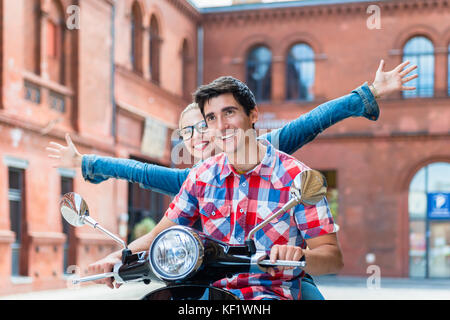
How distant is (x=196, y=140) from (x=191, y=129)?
2.7 inches

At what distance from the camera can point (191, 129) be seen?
3.98m

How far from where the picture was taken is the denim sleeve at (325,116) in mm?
3123

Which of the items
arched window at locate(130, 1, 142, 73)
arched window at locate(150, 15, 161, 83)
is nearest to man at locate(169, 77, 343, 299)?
arched window at locate(130, 1, 142, 73)

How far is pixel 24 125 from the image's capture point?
15.7 m

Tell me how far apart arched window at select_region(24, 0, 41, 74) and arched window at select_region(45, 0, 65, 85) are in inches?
25.5

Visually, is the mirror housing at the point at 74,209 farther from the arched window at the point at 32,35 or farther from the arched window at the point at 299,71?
the arched window at the point at 299,71

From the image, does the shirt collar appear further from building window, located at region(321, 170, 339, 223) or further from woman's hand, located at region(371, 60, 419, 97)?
building window, located at region(321, 170, 339, 223)

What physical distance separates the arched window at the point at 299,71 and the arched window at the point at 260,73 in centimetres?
72

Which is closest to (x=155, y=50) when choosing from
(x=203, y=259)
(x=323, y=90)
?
(x=323, y=90)

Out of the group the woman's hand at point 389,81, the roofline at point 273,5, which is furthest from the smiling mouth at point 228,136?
the roofline at point 273,5

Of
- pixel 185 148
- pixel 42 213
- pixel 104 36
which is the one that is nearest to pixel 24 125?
pixel 42 213

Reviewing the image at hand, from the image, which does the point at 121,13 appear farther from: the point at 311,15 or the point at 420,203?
the point at 420,203

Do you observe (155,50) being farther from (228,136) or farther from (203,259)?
(203,259)

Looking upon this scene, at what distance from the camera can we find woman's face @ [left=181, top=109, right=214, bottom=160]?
12.9ft
